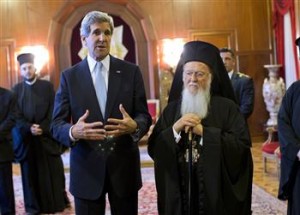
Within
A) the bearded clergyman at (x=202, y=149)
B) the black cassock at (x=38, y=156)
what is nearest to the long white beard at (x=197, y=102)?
the bearded clergyman at (x=202, y=149)

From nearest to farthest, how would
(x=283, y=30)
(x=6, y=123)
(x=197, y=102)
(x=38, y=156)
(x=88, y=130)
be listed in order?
1. (x=88, y=130)
2. (x=197, y=102)
3. (x=6, y=123)
4. (x=38, y=156)
5. (x=283, y=30)

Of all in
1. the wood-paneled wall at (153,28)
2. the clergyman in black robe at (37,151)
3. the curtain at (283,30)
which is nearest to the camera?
the clergyman in black robe at (37,151)

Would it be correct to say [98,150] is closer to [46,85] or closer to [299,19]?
[46,85]

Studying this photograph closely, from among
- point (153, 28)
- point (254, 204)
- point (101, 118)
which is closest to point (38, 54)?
point (153, 28)

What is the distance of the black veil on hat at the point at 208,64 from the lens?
3051 millimetres

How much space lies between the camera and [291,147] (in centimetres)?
337

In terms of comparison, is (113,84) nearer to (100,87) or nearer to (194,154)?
(100,87)

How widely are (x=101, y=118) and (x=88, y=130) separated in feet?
0.76

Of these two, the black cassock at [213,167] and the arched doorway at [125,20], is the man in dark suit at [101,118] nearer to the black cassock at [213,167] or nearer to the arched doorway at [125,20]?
the black cassock at [213,167]

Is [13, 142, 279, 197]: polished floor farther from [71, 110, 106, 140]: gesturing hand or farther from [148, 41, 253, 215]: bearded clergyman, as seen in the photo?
[71, 110, 106, 140]: gesturing hand

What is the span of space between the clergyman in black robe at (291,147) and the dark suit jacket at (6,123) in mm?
2857

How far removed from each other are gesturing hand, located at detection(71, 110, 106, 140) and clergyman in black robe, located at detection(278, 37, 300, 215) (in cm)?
143

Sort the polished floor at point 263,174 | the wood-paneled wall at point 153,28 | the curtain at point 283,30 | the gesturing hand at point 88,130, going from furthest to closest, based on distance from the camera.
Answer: the wood-paneled wall at point 153,28 → the curtain at point 283,30 → the polished floor at point 263,174 → the gesturing hand at point 88,130

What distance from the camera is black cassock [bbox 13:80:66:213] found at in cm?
547
